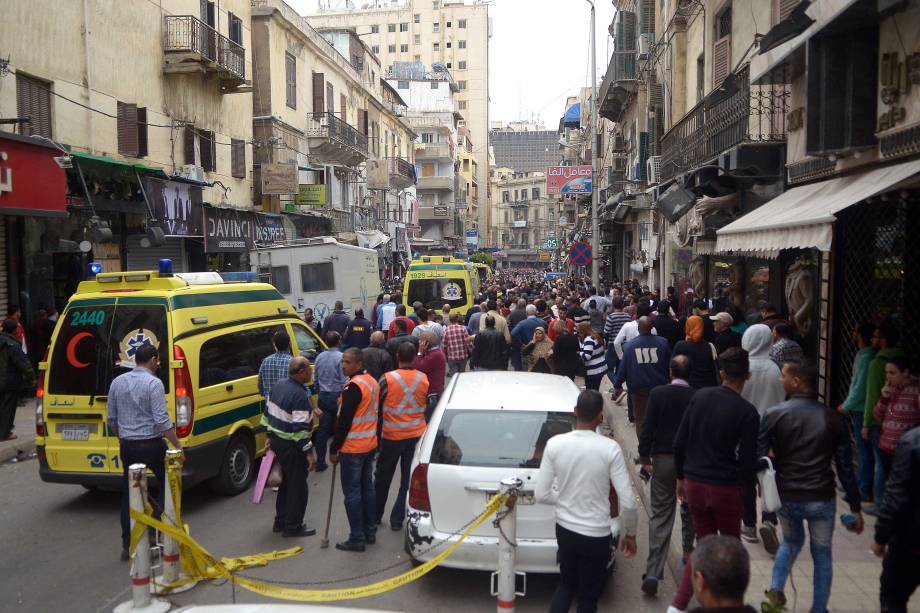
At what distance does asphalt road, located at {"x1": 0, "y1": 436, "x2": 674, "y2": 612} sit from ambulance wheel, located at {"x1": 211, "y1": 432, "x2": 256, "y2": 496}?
0.45ft

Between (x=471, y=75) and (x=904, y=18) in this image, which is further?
(x=471, y=75)

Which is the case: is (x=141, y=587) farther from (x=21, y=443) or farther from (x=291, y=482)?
(x=21, y=443)

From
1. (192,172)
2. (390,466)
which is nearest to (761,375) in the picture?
(390,466)

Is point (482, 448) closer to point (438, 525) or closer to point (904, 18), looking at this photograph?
point (438, 525)

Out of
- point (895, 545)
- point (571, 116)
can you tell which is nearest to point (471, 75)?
point (571, 116)

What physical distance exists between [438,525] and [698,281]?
43.8ft

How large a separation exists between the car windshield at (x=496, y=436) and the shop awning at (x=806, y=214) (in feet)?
11.0

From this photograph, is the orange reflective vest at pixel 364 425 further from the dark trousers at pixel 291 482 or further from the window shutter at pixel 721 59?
the window shutter at pixel 721 59

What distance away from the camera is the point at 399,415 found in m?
7.17

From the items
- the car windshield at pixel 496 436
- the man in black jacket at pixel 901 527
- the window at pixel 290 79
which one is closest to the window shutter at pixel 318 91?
the window at pixel 290 79

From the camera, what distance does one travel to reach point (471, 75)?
97500 millimetres

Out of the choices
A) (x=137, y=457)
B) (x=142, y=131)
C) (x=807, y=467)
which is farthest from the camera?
(x=142, y=131)

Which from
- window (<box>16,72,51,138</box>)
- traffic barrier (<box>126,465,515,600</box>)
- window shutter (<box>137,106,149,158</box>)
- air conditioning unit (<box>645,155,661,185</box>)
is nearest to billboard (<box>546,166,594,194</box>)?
air conditioning unit (<box>645,155,661,185</box>)

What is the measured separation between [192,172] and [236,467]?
14933 mm
